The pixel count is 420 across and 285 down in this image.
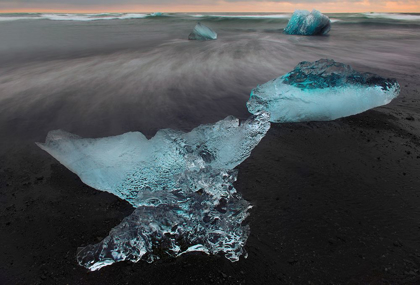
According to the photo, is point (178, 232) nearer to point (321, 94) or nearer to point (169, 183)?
point (169, 183)

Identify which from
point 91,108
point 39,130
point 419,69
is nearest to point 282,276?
point 39,130

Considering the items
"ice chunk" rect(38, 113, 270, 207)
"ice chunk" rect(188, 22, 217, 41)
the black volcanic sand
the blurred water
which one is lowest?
the black volcanic sand

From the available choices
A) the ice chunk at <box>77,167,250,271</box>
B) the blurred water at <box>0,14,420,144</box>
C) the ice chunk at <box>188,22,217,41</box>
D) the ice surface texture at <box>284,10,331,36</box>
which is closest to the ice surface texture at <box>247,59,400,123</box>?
the blurred water at <box>0,14,420,144</box>

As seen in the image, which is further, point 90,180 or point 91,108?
point 91,108

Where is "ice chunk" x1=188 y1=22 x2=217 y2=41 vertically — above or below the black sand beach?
above

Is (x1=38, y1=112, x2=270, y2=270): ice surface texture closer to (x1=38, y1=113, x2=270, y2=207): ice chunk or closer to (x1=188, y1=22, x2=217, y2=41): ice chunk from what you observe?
(x1=38, y1=113, x2=270, y2=207): ice chunk

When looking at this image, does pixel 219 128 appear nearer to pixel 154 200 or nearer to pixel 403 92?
pixel 154 200
